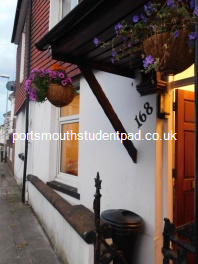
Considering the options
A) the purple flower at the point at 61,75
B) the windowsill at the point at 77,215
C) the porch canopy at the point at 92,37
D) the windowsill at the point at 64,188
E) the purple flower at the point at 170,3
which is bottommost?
the windowsill at the point at 77,215

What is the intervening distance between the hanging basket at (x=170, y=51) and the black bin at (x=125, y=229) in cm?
171

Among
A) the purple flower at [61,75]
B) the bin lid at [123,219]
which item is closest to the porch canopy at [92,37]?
the purple flower at [61,75]

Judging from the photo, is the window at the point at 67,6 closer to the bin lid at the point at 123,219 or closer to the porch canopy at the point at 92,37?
the porch canopy at the point at 92,37

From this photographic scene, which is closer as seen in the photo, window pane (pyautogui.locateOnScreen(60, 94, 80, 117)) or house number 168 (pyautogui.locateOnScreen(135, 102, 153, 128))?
house number 168 (pyautogui.locateOnScreen(135, 102, 153, 128))

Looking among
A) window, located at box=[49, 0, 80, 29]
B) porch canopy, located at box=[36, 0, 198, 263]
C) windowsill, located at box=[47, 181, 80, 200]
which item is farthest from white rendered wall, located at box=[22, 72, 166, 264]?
window, located at box=[49, 0, 80, 29]

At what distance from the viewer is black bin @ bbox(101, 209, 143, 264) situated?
106 inches

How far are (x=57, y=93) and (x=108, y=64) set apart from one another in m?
0.79

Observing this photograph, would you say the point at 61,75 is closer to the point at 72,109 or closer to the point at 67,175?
the point at 72,109

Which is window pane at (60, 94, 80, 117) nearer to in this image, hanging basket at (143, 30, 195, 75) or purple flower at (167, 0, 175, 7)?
hanging basket at (143, 30, 195, 75)

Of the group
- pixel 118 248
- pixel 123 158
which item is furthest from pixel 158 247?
pixel 123 158

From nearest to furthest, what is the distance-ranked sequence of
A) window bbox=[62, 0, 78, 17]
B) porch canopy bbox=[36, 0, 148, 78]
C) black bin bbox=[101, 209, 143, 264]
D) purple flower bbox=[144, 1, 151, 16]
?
purple flower bbox=[144, 1, 151, 16]
porch canopy bbox=[36, 0, 148, 78]
black bin bbox=[101, 209, 143, 264]
window bbox=[62, 0, 78, 17]

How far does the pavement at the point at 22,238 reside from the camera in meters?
3.90

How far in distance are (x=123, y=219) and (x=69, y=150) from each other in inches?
109

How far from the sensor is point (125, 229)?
2682 mm
